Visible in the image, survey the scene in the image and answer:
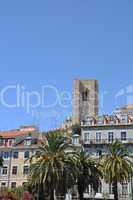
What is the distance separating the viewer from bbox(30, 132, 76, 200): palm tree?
6750cm

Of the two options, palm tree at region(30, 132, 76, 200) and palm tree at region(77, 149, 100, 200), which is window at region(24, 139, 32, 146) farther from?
palm tree at region(30, 132, 76, 200)

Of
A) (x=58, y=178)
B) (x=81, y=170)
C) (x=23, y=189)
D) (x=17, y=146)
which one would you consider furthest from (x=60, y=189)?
(x=17, y=146)

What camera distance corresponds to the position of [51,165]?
67.6m

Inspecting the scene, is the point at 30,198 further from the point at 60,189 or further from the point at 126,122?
the point at 126,122

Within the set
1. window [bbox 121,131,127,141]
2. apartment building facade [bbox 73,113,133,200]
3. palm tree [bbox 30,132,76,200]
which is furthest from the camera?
window [bbox 121,131,127,141]

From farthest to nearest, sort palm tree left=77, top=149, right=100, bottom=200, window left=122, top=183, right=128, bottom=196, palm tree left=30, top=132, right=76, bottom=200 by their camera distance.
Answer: window left=122, top=183, right=128, bottom=196 < palm tree left=77, top=149, right=100, bottom=200 < palm tree left=30, top=132, right=76, bottom=200

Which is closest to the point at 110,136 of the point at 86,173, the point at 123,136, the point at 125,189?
the point at 123,136

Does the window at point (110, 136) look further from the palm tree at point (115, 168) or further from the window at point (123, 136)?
the palm tree at point (115, 168)

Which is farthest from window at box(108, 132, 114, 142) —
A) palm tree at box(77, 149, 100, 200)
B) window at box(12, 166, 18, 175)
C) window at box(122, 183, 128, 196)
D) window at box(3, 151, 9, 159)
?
window at box(3, 151, 9, 159)

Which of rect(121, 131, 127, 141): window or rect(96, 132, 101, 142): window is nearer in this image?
rect(121, 131, 127, 141): window

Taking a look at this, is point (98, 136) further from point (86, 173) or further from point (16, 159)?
point (16, 159)

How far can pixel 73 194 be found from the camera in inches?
3627

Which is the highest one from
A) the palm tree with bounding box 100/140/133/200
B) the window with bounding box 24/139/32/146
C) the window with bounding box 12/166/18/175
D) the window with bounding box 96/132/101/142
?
the window with bounding box 96/132/101/142

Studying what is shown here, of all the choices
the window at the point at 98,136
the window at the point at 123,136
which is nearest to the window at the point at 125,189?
the window at the point at 123,136
